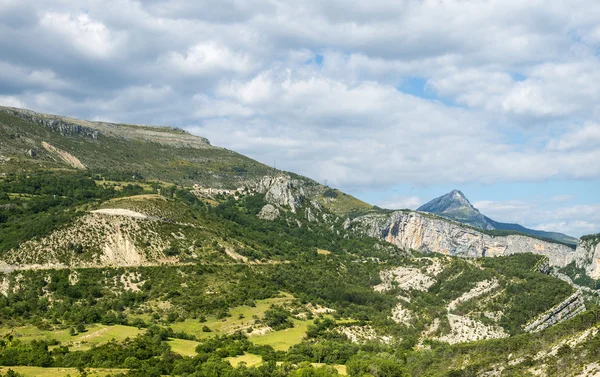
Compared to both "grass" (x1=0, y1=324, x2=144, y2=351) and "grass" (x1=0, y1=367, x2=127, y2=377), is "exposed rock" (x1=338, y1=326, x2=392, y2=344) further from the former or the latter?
"grass" (x1=0, y1=367, x2=127, y2=377)

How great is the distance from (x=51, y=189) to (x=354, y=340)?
11616 centimetres

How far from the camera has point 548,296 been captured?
128 meters

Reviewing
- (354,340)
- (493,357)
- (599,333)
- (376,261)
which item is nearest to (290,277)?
(354,340)

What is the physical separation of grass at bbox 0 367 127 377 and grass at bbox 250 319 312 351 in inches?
1212

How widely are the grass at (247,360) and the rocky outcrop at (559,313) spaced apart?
6733 cm

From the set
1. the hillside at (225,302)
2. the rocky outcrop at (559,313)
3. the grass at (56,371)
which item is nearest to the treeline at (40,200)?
the hillside at (225,302)

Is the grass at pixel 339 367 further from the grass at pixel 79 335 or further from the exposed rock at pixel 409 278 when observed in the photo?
the exposed rock at pixel 409 278

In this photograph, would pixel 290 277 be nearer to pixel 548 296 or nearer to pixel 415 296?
pixel 415 296

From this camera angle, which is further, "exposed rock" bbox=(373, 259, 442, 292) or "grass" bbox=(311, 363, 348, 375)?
"exposed rock" bbox=(373, 259, 442, 292)

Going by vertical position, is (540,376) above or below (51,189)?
below

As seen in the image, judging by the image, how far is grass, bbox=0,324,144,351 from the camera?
79438 millimetres

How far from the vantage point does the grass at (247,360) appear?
74.8 meters

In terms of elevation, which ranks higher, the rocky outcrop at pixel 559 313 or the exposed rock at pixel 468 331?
the rocky outcrop at pixel 559 313

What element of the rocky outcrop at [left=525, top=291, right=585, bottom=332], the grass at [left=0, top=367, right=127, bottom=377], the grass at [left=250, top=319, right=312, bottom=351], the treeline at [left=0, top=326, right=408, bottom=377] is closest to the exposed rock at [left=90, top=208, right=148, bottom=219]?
the grass at [left=250, top=319, right=312, bottom=351]
